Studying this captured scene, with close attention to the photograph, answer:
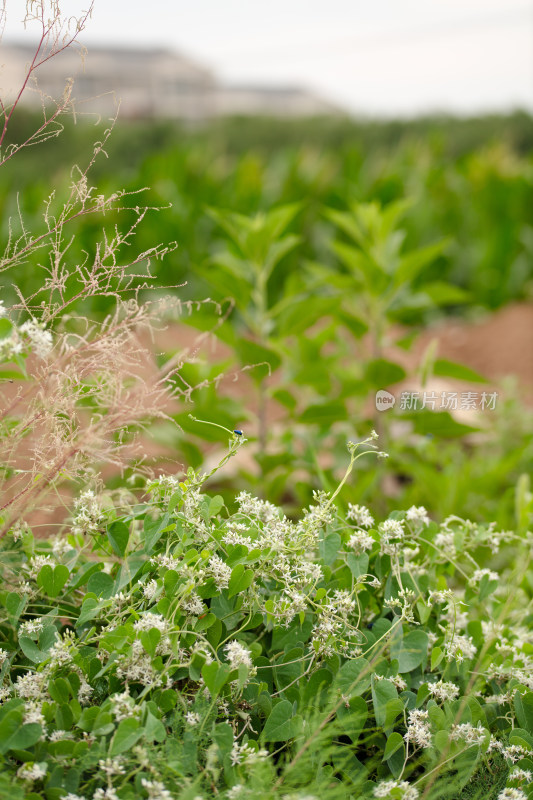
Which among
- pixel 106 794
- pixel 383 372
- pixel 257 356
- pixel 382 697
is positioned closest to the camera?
pixel 106 794

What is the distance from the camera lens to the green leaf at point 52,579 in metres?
1.10

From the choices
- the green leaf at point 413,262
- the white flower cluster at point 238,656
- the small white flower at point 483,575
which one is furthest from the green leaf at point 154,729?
the green leaf at point 413,262

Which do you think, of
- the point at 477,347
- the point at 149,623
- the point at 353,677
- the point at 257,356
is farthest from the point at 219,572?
the point at 477,347

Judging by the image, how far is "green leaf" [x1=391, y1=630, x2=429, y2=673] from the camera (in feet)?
3.62

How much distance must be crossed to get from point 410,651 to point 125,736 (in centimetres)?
43

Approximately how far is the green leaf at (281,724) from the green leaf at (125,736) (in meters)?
0.19

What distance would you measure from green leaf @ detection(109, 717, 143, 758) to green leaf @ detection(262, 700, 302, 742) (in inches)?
7.3

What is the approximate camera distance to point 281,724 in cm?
99

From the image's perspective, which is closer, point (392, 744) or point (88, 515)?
point (392, 744)

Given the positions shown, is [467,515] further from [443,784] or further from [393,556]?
[443,784]

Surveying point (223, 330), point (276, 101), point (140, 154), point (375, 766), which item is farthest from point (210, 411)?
point (276, 101)

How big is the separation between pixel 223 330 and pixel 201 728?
159cm

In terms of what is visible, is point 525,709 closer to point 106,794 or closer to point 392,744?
point 392,744

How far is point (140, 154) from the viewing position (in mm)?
14602
